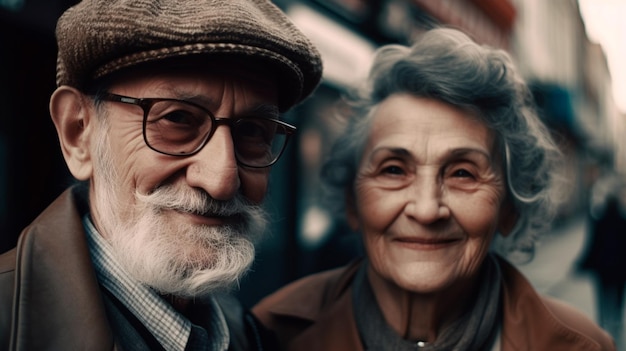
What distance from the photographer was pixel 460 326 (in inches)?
84.6

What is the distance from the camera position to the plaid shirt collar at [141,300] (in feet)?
5.05

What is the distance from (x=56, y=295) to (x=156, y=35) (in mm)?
671

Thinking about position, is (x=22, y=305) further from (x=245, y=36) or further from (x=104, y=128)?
(x=245, y=36)

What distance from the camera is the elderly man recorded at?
142 cm

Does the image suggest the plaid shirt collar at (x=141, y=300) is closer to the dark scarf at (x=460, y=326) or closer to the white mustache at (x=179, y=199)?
the white mustache at (x=179, y=199)

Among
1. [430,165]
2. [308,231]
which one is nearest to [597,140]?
[308,231]

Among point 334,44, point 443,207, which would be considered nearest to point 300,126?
point 334,44

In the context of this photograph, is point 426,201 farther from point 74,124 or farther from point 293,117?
point 293,117

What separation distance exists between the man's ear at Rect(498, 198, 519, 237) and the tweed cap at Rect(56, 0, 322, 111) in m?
1.20

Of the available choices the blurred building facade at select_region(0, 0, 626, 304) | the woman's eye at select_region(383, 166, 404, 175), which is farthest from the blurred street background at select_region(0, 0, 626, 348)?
the woman's eye at select_region(383, 166, 404, 175)

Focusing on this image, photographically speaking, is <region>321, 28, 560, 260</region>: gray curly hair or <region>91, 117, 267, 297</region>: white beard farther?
<region>321, 28, 560, 260</region>: gray curly hair

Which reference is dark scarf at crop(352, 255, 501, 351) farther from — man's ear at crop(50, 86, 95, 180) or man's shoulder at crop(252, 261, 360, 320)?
man's ear at crop(50, 86, 95, 180)

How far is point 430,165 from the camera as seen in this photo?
2.08m

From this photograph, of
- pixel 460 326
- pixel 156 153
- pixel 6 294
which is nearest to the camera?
pixel 6 294
